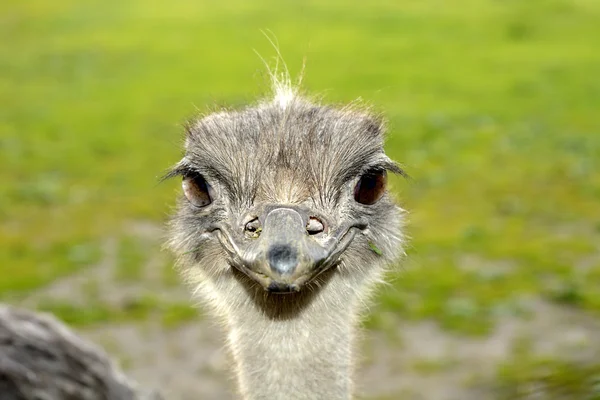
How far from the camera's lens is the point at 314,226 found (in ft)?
6.72

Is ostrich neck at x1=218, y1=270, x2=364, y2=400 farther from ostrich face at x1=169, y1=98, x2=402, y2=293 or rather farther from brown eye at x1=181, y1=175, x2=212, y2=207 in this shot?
brown eye at x1=181, y1=175, x2=212, y2=207

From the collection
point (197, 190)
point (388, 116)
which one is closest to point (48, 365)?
point (197, 190)

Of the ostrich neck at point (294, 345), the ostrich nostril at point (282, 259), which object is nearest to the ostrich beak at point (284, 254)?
the ostrich nostril at point (282, 259)

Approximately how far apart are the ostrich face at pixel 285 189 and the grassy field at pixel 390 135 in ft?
1.22

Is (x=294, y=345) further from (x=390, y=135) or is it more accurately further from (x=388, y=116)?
(x=388, y=116)

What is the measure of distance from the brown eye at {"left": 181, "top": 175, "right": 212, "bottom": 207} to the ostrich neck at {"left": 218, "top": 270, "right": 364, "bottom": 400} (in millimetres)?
271

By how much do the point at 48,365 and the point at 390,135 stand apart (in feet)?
4.29

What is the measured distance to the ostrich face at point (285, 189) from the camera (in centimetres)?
205

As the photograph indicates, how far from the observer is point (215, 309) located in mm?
2623

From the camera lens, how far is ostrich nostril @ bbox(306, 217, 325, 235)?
6.67 ft

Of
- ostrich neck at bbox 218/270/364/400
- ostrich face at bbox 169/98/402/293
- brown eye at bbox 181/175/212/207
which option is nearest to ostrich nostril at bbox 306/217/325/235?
ostrich face at bbox 169/98/402/293

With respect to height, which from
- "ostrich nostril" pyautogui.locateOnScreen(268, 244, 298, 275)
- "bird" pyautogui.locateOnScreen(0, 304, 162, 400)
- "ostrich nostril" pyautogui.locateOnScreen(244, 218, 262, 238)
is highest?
"bird" pyautogui.locateOnScreen(0, 304, 162, 400)

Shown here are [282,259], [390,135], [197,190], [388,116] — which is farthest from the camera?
[388,116]

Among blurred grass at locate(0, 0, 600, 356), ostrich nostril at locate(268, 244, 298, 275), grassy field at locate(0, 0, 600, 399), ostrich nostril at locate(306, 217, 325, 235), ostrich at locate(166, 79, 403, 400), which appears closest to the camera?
ostrich nostril at locate(268, 244, 298, 275)
